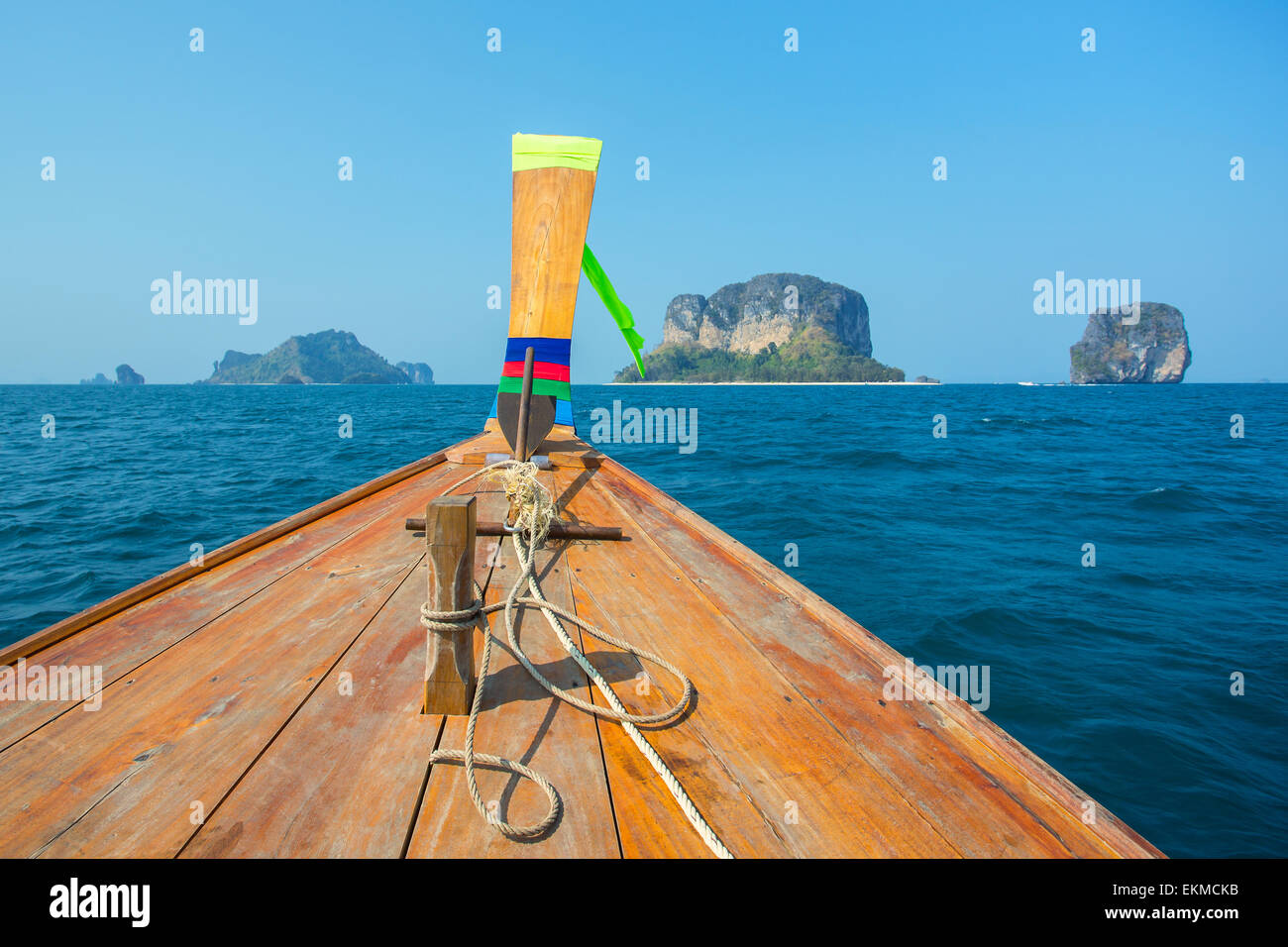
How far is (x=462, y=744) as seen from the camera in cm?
164

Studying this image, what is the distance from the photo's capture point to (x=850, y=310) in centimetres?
15238

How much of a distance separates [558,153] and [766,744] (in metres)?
4.49

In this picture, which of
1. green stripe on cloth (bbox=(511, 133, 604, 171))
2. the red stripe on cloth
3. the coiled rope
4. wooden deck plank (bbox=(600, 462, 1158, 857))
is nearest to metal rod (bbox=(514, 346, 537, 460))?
the red stripe on cloth

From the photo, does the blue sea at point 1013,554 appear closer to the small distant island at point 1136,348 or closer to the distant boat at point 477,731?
the distant boat at point 477,731

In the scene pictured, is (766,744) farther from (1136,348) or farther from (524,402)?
(1136,348)

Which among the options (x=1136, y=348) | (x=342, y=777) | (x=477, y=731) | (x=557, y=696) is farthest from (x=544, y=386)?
(x=1136, y=348)

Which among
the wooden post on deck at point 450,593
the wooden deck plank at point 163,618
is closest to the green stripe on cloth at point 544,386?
the wooden deck plank at point 163,618

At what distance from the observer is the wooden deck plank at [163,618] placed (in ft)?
5.65

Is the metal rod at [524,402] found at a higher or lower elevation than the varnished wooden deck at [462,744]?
higher

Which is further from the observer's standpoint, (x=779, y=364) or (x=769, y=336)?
(x=769, y=336)

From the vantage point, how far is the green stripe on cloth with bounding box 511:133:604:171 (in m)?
4.61

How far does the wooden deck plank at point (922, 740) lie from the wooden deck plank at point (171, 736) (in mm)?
1623
